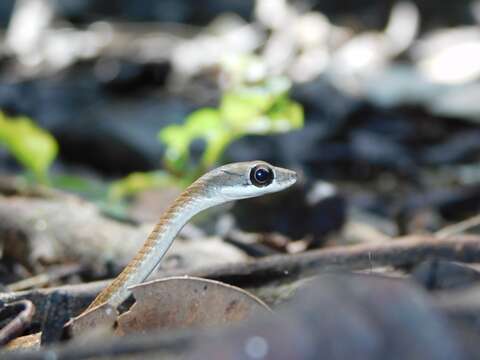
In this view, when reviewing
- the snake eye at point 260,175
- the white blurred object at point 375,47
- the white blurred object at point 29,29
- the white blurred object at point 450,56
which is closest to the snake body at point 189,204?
the snake eye at point 260,175

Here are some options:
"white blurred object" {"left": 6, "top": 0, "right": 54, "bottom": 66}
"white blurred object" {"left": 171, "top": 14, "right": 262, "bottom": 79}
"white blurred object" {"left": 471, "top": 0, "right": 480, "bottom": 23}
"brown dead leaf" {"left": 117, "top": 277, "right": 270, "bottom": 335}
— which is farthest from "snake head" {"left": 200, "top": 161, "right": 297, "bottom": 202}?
"white blurred object" {"left": 471, "top": 0, "right": 480, "bottom": 23}

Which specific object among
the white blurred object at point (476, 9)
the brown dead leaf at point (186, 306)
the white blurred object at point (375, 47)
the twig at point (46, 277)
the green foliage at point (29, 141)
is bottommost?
the white blurred object at point (476, 9)

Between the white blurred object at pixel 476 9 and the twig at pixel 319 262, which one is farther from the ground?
the twig at pixel 319 262

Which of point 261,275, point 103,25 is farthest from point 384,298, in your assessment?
point 103,25

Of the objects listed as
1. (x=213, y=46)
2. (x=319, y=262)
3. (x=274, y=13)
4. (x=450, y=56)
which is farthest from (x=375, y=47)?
(x=319, y=262)

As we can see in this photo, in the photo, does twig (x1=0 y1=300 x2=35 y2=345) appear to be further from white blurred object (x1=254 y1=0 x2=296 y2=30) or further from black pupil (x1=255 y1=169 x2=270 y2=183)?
white blurred object (x1=254 y1=0 x2=296 y2=30)

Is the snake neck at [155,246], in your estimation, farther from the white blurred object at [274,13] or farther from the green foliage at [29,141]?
the white blurred object at [274,13]
